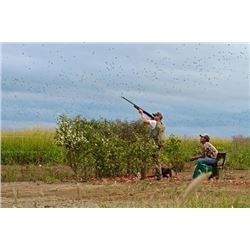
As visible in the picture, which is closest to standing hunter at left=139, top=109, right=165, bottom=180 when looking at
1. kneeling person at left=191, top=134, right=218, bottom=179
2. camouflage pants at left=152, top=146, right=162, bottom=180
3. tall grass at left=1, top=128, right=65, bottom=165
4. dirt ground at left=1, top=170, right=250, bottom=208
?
camouflage pants at left=152, top=146, right=162, bottom=180

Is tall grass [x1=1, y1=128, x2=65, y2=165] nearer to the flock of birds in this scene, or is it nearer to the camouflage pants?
the flock of birds

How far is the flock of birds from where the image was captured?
5539 mm

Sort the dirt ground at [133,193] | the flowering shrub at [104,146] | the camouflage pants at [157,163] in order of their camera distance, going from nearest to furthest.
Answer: the dirt ground at [133,193] < the flowering shrub at [104,146] < the camouflage pants at [157,163]

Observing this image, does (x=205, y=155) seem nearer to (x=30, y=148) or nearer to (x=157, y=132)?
(x=157, y=132)

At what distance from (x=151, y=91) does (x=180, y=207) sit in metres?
0.80

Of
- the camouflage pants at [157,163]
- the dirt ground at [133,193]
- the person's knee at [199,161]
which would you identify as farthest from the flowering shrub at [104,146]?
the person's knee at [199,161]

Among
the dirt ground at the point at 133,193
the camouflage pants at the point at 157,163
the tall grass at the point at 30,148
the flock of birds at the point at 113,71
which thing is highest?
the flock of birds at the point at 113,71

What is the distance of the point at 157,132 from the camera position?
5.83 metres

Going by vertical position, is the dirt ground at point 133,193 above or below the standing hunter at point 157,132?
below

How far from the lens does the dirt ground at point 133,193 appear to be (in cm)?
552

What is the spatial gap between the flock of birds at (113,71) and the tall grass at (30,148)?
0.77 ft

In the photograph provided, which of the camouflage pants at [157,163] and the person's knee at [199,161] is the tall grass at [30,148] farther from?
the person's knee at [199,161]
